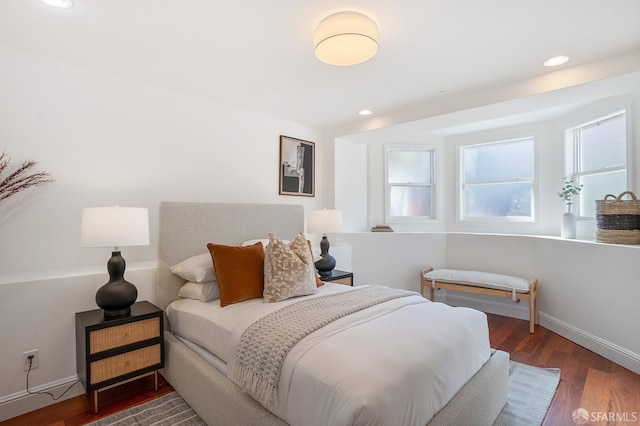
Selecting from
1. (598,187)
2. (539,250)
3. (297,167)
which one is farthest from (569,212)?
(297,167)

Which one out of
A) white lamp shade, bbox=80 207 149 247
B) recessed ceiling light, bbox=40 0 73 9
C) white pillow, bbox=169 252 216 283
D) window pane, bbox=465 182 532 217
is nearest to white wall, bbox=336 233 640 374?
window pane, bbox=465 182 532 217

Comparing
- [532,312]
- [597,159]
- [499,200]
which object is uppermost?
[597,159]

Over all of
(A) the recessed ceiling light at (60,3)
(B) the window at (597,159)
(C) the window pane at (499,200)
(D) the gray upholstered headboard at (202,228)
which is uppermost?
(A) the recessed ceiling light at (60,3)

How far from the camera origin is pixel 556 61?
7.77 feet

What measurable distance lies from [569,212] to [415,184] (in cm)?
181

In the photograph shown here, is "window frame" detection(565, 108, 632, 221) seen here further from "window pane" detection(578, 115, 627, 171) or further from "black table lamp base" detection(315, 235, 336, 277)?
"black table lamp base" detection(315, 235, 336, 277)

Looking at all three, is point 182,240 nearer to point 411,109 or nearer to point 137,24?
point 137,24

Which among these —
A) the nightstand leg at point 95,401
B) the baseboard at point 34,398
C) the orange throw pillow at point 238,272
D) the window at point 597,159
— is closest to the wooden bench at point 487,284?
the window at point 597,159

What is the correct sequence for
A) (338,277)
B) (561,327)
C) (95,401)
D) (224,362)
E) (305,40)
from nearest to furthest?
(224,362) → (95,401) → (305,40) → (561,327) → (338,277)

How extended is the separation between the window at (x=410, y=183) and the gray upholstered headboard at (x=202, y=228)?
178 centimetres

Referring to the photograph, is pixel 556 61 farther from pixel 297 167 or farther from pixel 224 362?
pixel 224 362

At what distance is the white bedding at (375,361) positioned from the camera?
3.95ft

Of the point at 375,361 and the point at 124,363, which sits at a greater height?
the point at 375,361

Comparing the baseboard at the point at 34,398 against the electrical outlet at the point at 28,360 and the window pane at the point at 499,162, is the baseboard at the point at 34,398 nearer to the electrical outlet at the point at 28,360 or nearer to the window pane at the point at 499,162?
the electrical outlet at the point at 28,360
